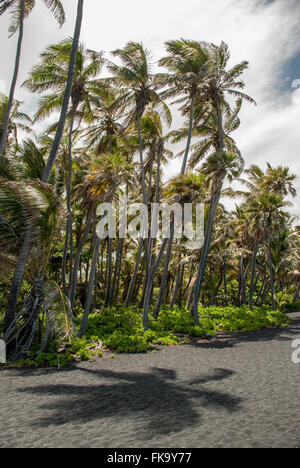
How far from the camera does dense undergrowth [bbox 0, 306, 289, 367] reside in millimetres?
10062

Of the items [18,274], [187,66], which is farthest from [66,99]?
[187,66]

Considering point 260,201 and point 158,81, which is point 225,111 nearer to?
point 158,81

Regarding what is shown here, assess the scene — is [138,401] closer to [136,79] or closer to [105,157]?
[105,157]

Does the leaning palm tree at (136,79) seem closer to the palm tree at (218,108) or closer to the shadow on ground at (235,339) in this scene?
the palm tree at (218,108)

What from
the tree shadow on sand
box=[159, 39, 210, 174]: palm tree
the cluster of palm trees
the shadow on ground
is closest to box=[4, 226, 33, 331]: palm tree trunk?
the cluster of palm trees

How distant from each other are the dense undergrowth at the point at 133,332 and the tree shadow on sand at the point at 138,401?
7.29ft

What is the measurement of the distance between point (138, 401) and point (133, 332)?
7.57 m

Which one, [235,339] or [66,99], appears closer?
[66,99]

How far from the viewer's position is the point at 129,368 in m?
9.22

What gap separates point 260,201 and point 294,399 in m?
17.6

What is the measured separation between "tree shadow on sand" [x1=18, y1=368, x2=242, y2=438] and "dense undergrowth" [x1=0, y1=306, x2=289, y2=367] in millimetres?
2221

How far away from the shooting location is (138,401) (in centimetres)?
630

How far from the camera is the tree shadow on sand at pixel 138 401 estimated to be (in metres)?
5.24
